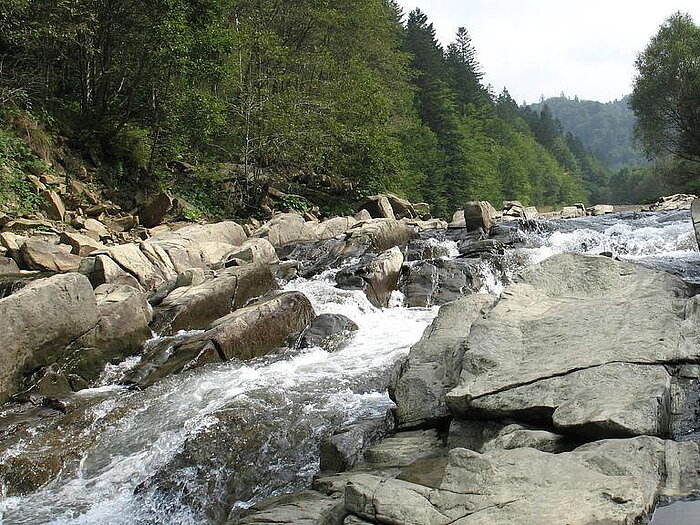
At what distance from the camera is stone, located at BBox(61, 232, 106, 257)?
40.0ft

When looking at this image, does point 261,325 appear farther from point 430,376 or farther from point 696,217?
point 696,217

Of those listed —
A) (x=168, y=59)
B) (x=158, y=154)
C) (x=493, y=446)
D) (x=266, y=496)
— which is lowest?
(x=266, y=496)

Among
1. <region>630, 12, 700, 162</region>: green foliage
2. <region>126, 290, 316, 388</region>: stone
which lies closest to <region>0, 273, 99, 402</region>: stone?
<region>126, 290, 316, 388</region>: stone

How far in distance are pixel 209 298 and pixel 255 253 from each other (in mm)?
3679

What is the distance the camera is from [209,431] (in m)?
6.04

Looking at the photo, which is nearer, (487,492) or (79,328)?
(487,492)

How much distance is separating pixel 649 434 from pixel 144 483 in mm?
4347

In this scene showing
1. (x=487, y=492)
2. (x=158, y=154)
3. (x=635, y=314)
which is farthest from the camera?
(x=158, y=154)

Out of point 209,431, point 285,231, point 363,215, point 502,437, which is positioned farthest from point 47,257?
point 363,215

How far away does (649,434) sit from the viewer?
376 centimetres

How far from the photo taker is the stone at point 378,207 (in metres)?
23.2

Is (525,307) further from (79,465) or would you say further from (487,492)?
(79,465)

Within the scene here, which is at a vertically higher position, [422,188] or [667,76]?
[667,76]

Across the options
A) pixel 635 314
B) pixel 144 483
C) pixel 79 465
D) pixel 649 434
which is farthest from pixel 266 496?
pixel 635 314
